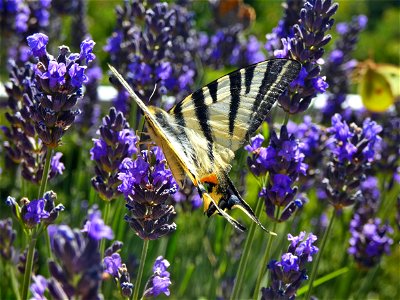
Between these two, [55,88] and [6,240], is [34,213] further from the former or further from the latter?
[6,240]

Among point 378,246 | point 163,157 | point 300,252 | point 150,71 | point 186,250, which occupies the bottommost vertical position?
point 186,250

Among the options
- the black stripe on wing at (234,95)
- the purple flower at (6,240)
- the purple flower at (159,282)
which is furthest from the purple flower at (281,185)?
the purple flower at (6,240)

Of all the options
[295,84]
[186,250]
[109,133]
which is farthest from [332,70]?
[109,133]

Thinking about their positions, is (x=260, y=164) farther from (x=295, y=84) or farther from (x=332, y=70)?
(x=332, y=70)

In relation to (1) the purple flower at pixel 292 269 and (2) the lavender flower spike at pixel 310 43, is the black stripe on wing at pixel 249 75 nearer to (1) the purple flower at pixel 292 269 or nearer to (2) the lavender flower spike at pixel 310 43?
(2) the lavender flower spike at pixel 310 43

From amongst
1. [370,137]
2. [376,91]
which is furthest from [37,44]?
[376,91]

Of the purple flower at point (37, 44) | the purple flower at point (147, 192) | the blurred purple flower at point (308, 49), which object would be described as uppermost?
the blurred purple flower at point (308, 49)

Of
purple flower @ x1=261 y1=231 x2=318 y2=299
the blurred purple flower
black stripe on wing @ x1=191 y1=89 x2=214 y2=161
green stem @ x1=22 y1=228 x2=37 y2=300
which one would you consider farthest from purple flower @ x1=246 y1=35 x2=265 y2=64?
green stem @ x1=22 y1=228 x2=37 y2=300

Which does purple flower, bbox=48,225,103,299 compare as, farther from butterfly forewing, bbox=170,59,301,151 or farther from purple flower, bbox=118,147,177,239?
butterfly forewing, bbox=170,59,301,151
